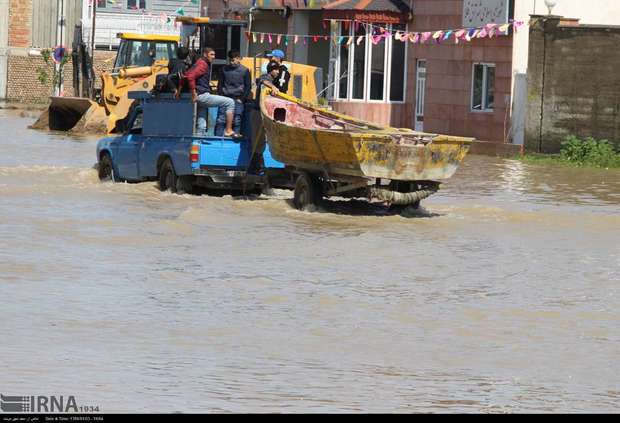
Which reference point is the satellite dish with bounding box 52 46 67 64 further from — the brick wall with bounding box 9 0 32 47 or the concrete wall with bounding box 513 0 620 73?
the concrete wall with bounding box 513 0 620 73

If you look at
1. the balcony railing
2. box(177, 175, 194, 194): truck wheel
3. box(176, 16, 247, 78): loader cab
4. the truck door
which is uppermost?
the balcony railing

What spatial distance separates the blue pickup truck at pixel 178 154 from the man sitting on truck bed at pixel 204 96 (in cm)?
11

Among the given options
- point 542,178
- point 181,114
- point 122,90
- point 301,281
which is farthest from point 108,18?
point 301,281

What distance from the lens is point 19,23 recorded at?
2251 inches

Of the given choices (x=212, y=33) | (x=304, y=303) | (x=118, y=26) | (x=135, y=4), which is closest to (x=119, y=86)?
(x=212, y=33)

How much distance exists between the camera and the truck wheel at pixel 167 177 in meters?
21.3

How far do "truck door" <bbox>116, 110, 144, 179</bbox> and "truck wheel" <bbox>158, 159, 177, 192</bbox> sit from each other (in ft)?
2.38

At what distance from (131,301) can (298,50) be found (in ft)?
104

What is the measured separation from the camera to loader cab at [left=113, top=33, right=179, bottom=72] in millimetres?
37031

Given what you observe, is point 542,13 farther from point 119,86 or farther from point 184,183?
point 184,183

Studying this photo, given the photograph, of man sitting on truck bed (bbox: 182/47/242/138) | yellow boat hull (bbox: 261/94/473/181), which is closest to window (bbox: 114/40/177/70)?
man sitting on truck bed (bbox: 182/47/242/138)

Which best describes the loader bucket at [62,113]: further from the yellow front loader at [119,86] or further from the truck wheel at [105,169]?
the truck wheel at [105,169]

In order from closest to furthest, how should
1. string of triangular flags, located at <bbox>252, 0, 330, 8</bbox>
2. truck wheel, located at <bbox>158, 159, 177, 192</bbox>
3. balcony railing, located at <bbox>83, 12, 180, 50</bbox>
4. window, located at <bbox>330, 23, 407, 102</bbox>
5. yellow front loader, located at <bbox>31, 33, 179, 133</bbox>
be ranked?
1. truck wheel, located at <bbox>158, 159, 177, 192</bbox>
2. yellow front loader, located at <bbox>31, 33, 179, 133</bbox>
3. window, located at <bbox>330, 23, 407, 102</bbox>
4. string of triangular flags, located at <bbox>252, 0, 330, 8</bbox>
5. balcony railing, located at <bbox>83, 12, 180, 50</bbox>

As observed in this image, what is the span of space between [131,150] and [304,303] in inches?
403
